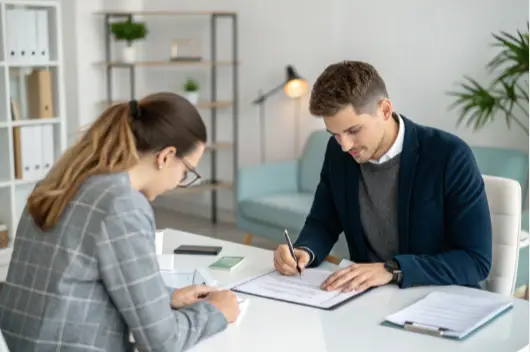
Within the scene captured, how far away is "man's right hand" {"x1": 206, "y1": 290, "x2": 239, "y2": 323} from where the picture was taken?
1.78 metres

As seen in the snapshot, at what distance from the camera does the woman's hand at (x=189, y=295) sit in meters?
1.87

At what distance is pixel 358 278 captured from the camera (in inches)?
79.5

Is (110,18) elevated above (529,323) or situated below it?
above

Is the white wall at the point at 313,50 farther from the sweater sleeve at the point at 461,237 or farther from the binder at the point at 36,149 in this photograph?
the sweater sleeve at the point at 461,237

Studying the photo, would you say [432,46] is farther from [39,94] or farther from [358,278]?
[358,278]

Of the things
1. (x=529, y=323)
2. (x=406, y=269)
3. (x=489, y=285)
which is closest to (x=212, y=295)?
(x=406, y=269)

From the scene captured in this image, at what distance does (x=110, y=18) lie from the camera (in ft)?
21.5

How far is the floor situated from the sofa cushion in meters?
0.58

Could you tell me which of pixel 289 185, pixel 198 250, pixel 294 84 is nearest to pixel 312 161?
pixel 289 185

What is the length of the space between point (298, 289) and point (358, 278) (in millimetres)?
156

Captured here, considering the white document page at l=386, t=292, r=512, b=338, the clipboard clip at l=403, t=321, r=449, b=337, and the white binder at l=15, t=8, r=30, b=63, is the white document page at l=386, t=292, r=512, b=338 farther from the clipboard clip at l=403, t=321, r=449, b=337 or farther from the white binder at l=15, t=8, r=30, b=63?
the white binder at l=15, t=8, r=30, b=63

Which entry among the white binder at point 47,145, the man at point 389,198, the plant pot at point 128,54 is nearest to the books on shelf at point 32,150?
the white binder at point 47,145

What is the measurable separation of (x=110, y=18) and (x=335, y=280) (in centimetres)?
498

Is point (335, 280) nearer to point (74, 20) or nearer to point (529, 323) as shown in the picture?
point (529, 323)
